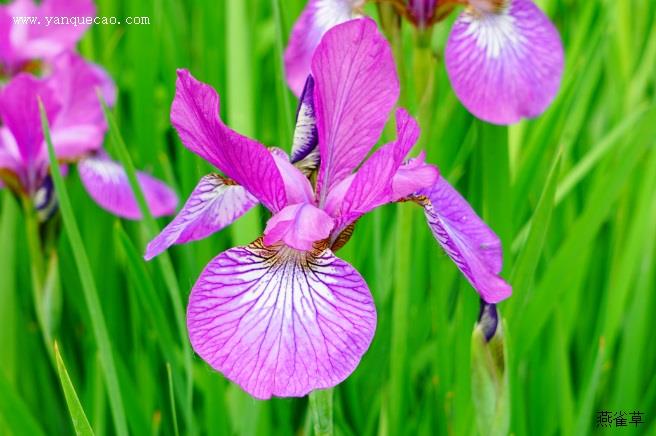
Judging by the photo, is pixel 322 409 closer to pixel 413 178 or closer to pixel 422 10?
pixel 413 178

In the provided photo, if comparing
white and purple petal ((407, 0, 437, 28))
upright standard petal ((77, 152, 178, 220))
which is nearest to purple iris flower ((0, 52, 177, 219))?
upright standard petal ((77, 152, 178, 220))

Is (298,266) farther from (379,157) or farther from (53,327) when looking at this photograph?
(53,327)

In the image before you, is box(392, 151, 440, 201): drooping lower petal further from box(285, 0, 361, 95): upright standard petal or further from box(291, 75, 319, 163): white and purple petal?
box(285, 0, 361, 95): upright standard petal

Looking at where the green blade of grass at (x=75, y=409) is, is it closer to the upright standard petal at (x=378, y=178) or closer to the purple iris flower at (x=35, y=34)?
A: the upright standard petal at (x=378, y=178)

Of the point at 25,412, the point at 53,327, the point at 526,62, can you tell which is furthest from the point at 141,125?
the point at 526,62

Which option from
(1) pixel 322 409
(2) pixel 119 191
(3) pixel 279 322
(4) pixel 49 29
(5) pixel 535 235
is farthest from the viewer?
(4) pixel 49 29

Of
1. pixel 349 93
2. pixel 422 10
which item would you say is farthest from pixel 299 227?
pixel 422 10

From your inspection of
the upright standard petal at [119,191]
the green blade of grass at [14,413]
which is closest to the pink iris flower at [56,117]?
the upright standard petal at [119,191]
